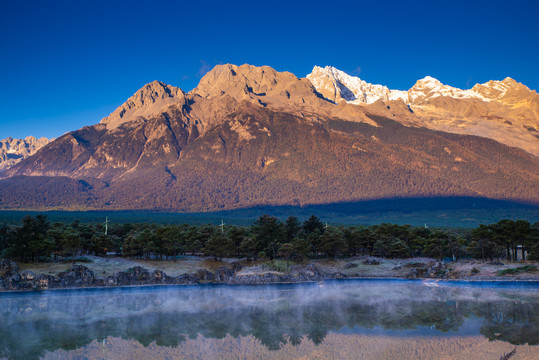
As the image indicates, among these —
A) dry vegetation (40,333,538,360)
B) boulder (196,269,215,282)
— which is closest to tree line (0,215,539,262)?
boulder (196,269,215,282)

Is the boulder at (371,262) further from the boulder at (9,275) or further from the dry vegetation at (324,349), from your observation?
the boulder at (9,275)

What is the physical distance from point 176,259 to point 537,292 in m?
59.2

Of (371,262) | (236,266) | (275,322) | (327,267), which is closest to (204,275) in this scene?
(236,266)

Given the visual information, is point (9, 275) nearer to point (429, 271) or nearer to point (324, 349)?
point (324, 349)

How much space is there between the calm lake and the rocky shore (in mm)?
2364

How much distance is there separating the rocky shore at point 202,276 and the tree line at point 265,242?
16.0ft

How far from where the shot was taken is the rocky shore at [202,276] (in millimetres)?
63062

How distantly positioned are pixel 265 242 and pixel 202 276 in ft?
60.3

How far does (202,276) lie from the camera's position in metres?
72.4

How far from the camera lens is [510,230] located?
78.8 m

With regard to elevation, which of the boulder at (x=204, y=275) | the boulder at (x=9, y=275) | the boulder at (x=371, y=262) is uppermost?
the boulder at (x=9, y=275)

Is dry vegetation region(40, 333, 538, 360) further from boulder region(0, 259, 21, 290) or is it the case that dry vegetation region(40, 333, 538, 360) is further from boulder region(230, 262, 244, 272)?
boulder region(230, 262, 244, 272)

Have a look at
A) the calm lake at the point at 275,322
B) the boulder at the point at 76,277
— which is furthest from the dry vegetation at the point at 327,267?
the calm lake at the point at 275,322

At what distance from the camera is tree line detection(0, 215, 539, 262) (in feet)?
235
